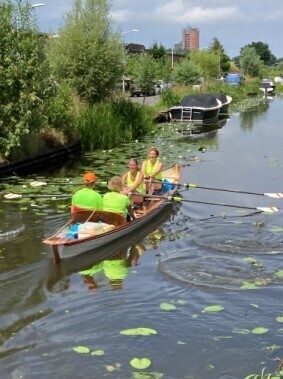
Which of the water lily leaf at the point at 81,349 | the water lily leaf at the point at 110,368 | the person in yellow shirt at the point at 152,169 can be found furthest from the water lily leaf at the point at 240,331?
the person in yellow shirt at the point at 152,169

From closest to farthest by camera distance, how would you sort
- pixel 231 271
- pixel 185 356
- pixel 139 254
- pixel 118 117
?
pixel 185 356
pixel 231 271
pixel 139 254
pixel 118 117

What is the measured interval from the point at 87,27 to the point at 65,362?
916 inches

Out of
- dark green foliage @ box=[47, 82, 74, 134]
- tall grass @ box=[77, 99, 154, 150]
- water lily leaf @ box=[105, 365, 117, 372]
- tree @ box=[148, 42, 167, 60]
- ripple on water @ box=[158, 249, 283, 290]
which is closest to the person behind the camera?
water lily leaf @ box=[105, 365, 117, 372]

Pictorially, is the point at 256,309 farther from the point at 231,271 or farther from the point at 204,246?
the point at 204,246

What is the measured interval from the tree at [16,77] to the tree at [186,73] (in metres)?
36.9

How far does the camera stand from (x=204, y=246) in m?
10.5

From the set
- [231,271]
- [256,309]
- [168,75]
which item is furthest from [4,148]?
[168,75]

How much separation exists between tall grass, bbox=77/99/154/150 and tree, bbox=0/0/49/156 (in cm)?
652

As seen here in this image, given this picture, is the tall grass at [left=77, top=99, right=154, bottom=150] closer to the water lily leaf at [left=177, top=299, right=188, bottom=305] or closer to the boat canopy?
the boat canopy

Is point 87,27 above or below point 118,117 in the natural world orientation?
above

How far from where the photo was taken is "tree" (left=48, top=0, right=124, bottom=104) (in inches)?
1032

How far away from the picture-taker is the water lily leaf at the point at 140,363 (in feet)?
19.8

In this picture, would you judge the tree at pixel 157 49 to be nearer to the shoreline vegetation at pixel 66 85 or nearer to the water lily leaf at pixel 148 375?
the shoreline vegetation at pixel 66 85

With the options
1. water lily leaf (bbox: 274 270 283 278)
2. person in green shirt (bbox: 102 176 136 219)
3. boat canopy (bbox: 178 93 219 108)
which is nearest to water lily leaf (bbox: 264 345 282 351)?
water lily leaf (bbox: 274 270 283 278)
